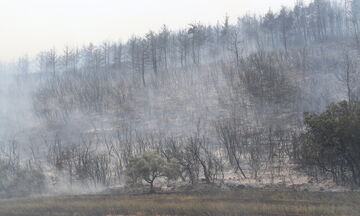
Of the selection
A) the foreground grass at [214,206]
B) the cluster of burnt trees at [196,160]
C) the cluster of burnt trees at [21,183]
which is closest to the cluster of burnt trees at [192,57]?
the cluster of burnt trees at [196,160]

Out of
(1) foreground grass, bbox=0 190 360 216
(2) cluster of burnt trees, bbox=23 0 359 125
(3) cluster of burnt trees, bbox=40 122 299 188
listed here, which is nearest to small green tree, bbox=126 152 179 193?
(3) cluster of burnt trees, bbox=40 122 299 188

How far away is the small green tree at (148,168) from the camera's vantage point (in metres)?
30.6

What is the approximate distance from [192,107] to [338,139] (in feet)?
101

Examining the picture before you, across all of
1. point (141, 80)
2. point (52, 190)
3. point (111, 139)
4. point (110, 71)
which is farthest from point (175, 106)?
point (110, 71)

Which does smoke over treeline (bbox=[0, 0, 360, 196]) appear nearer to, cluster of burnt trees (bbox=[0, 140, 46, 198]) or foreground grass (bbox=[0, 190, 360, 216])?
cluster of burnt trees (bbox=[0, 140, 46, 198])

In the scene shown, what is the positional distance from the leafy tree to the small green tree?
36.5 ft

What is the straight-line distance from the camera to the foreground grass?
60.6ft

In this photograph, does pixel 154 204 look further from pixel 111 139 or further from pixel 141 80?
pixel 141 80

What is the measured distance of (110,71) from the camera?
3253 inches

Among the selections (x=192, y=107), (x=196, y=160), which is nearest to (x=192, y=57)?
(x=192, y=107)

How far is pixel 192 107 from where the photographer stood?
54.6m

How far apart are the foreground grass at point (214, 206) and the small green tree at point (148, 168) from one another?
5.30 m

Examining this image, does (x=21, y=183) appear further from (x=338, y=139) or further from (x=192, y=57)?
(x=192, y=57)

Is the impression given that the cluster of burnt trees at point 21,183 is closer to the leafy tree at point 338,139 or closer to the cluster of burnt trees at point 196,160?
the cluster of burnt trees at point 196,160
